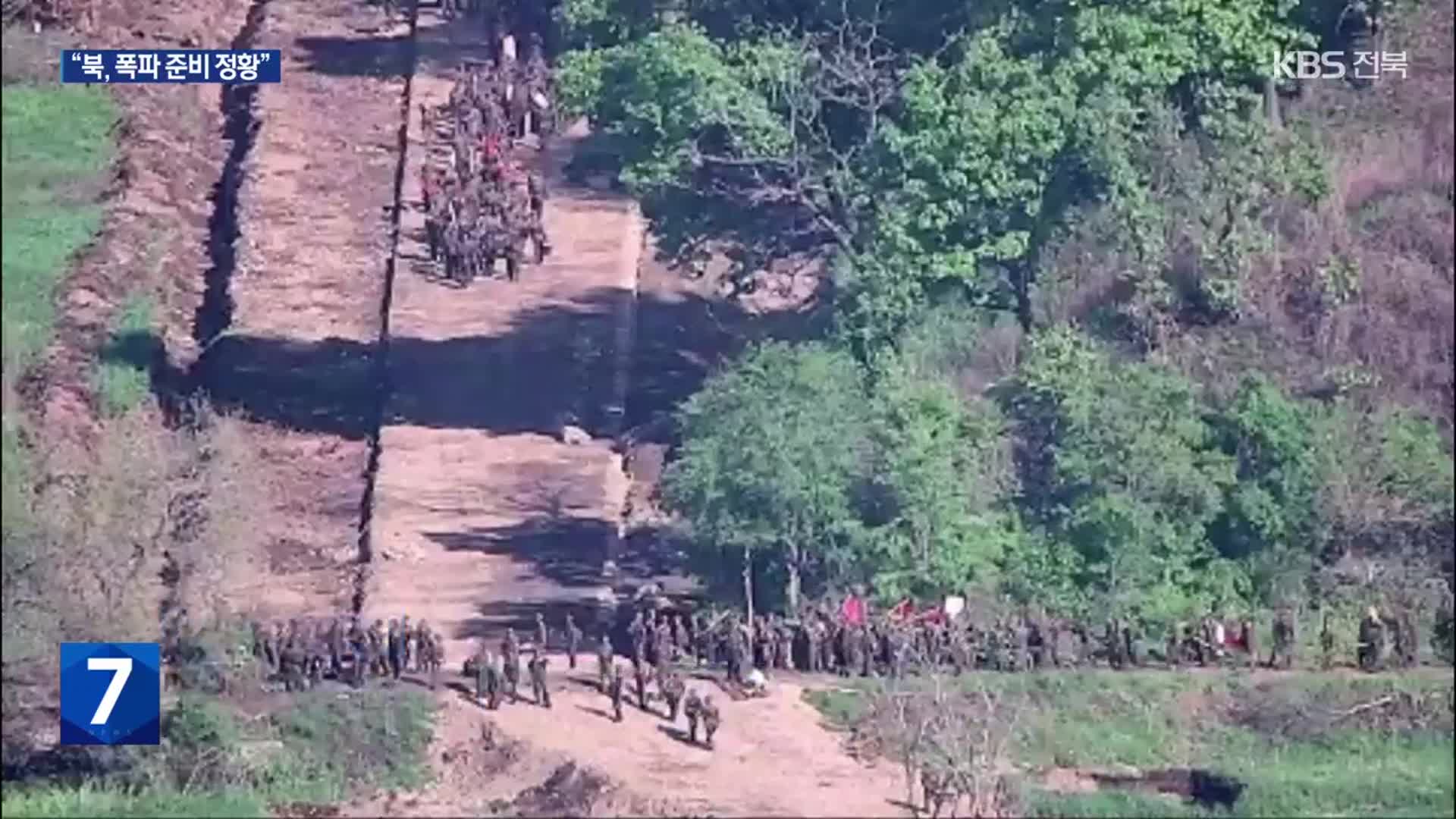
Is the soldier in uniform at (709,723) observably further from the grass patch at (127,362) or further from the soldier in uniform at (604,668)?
the grass patch at (127,362)

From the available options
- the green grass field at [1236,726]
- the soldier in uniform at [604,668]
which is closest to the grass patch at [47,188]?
the soldier in uniform at [604,668]

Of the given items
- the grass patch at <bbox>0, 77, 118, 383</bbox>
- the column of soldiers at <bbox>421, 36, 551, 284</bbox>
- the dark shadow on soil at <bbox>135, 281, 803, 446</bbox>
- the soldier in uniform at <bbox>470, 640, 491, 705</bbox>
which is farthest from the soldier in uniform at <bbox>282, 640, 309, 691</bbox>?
the column of soldiers at <bbox>421, 36, 551, 284</bbox>

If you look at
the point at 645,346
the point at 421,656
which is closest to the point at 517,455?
the point at 645,346

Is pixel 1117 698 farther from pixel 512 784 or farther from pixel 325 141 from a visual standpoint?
pixel 325 141

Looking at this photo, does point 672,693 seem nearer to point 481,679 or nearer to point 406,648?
point 481,679

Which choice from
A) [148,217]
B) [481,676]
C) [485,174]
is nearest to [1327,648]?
[481,676]

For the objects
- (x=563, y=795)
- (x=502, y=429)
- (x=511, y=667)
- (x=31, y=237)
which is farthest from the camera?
(x=31, y=237)
